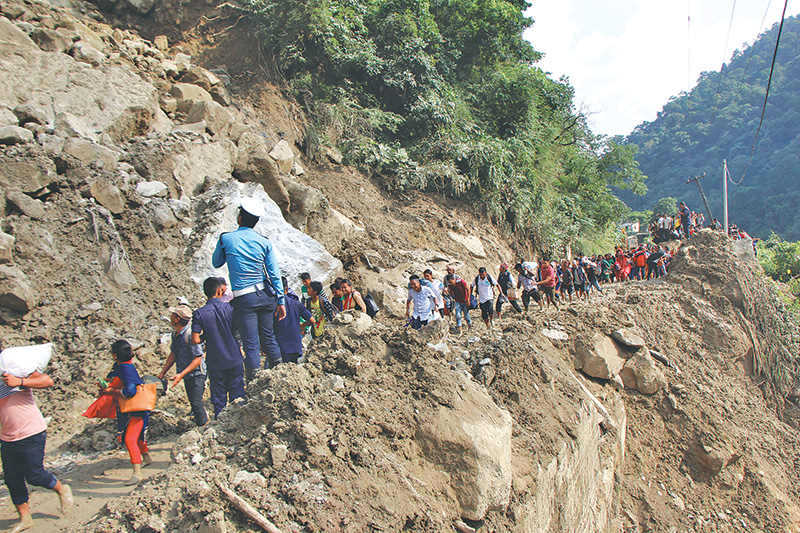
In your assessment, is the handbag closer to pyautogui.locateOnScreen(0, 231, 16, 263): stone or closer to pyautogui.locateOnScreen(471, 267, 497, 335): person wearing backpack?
pyautogui.locateOnScreen(0, 231, 16, 263): stone

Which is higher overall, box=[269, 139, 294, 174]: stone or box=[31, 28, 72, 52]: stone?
box=[31, 28, 72, 52]: stone

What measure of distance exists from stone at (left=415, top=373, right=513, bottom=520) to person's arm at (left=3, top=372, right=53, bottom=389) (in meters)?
2.87

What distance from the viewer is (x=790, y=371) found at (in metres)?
11.3

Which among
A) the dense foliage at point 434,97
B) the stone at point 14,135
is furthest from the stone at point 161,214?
the dense foliage at point 434,97

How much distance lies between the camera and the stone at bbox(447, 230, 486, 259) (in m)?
12.0

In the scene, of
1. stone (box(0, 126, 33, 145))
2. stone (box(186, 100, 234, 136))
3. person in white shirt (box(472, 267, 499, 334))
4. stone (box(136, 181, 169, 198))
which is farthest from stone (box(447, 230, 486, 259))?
stone (box(0, 126, 33, 145))

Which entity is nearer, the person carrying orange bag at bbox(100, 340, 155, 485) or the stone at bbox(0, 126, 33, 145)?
the person carrying orange bag at bbox(100, 340, 155, 485)

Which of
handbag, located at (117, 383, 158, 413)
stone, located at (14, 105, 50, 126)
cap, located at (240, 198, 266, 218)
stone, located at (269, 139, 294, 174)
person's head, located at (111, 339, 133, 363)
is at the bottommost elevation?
handbag, located at (117, 383, 158, 413)

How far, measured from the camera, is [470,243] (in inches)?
482

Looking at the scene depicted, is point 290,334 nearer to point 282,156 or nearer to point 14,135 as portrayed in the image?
point 14,135

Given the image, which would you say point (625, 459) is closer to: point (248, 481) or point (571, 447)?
point (571, 447)

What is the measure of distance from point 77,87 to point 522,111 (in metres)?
13.5

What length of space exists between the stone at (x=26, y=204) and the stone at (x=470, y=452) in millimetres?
6637

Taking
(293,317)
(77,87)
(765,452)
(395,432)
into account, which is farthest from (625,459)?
(77,87)
